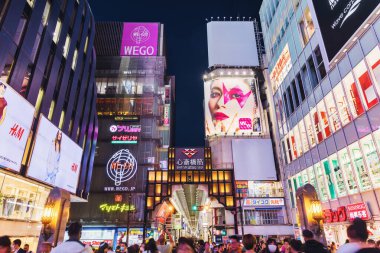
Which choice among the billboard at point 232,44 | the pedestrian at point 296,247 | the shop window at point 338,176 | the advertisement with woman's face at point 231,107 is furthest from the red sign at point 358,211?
the billboard at point 232,44

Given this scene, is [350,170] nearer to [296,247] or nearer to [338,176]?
[338,176]

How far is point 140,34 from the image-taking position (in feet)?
204

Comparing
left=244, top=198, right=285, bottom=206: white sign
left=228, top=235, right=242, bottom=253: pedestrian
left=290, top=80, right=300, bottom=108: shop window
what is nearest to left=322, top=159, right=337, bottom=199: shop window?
left=290, top=80, right=300, bottom=108: shop window

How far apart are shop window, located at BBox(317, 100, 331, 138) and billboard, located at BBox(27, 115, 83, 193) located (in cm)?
2355

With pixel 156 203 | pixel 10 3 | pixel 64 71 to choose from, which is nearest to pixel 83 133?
pixel 64 71

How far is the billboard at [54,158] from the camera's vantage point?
17.0 metres

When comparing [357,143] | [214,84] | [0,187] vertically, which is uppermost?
[214,84]

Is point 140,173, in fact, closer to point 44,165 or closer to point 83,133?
point 83,133

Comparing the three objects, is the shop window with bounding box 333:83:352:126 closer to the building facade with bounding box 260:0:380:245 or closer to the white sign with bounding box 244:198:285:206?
the building facade with bounding box 260:0:380:245

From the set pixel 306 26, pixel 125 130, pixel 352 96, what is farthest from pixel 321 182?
pixel 125 130

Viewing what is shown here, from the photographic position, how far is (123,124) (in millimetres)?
49406

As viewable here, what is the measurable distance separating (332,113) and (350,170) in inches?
199

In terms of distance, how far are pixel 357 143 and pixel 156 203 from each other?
1213 inches

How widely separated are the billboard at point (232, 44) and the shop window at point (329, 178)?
36.4m
